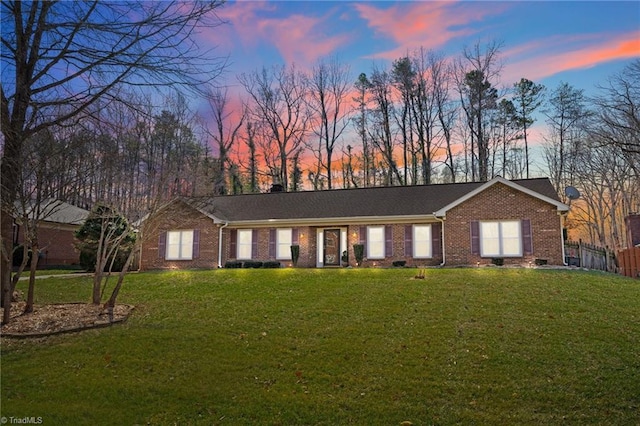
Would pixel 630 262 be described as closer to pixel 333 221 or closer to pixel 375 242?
pixel 375 242

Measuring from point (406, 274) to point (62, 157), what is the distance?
449 inches

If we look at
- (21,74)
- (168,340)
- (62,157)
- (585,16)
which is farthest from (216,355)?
(585,16)

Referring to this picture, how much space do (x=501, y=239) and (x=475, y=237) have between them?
3.43 feet

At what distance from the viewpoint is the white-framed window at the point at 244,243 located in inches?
930

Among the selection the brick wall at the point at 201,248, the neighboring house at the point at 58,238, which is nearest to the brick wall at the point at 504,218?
the brick wall at the point at 201,248

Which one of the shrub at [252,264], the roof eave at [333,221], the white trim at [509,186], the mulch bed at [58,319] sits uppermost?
the white trim at [509,186]

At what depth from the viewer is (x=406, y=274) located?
54.3 ft

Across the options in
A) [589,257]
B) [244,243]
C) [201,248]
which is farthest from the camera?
[244,243]

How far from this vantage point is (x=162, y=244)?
78.8 feet

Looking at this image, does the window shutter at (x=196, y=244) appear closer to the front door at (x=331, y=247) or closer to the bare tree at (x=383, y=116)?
the front door at (x=331, y=247)

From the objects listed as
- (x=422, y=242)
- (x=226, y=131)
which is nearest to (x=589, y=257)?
(x=422, y=242)

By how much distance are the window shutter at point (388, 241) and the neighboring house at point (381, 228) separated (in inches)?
1.8

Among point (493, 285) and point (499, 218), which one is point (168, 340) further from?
point (499, 218)

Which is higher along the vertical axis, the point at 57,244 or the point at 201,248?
the point at 57,244
